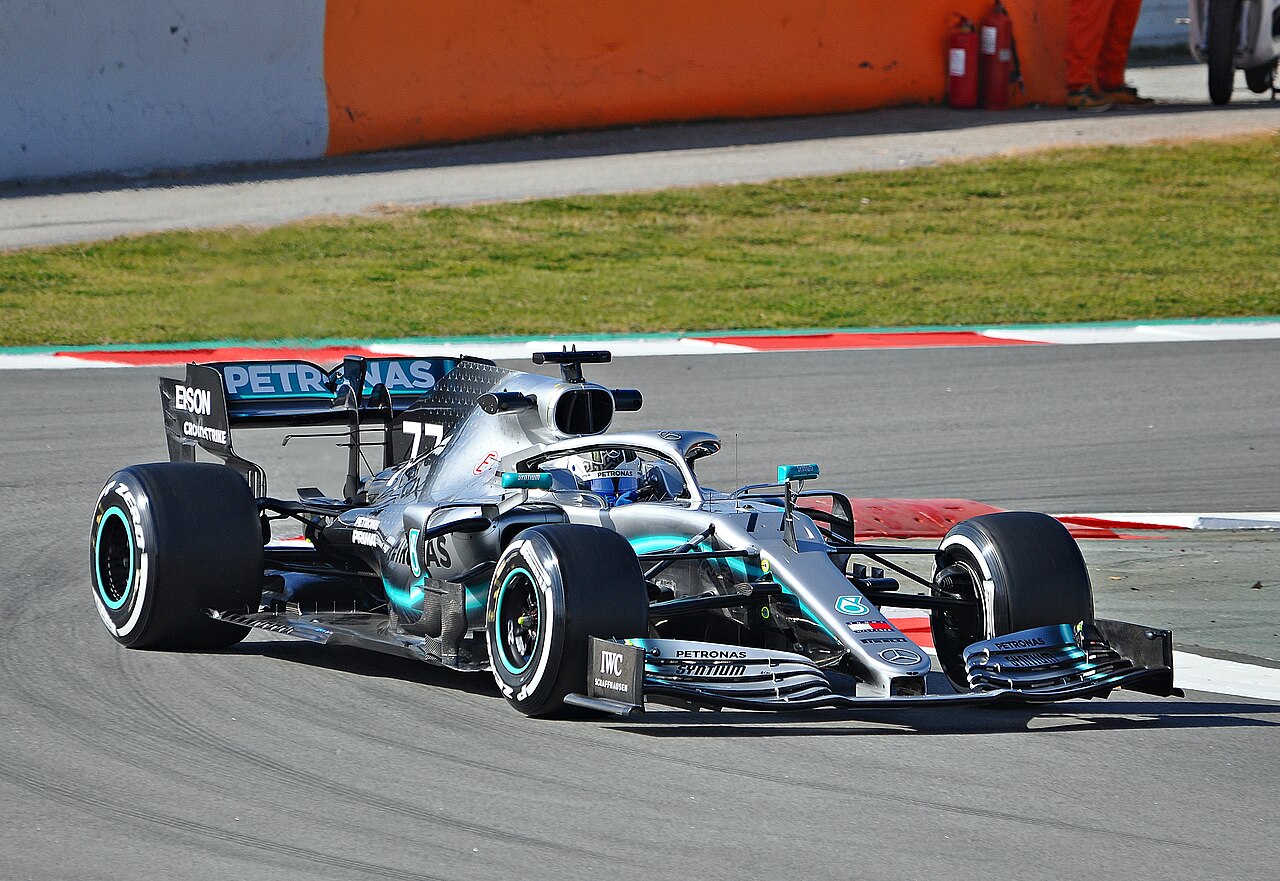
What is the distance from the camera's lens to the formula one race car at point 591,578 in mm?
6047

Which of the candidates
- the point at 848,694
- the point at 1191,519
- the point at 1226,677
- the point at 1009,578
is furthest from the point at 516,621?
the point at 1191,519

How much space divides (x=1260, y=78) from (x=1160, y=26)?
738 centimetres

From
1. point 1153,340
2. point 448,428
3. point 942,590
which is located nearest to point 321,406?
point 448,428

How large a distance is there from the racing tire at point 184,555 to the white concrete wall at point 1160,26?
2825cm

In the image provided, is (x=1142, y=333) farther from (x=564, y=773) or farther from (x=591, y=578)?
(x=564, y=773)

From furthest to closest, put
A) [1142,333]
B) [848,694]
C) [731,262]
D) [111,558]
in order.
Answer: [731,262], [1142,333], [111,558], [848,694]

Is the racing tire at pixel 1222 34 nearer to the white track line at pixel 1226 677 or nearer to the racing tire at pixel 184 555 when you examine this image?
the white track line at pixel 1226 677

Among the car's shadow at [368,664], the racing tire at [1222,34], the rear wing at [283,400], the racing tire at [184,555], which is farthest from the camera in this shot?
the racing tire at [1222,34]

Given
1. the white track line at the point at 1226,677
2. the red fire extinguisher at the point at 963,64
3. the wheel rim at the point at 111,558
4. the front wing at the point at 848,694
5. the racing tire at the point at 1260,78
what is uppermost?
the red fire extinguisher at the point at 963,64

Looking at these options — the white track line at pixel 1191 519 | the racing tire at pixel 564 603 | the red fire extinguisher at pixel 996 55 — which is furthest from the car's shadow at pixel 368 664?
the red fire extinguisher at pixel 996 55

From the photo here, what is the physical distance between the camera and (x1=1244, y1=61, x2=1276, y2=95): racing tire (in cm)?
2586

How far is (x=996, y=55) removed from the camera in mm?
23891

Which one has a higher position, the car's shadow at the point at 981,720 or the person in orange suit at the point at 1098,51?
the person in orange suit at the point at 1098,51

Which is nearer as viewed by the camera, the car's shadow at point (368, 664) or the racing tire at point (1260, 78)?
the car's shadow at point (368, 664)
